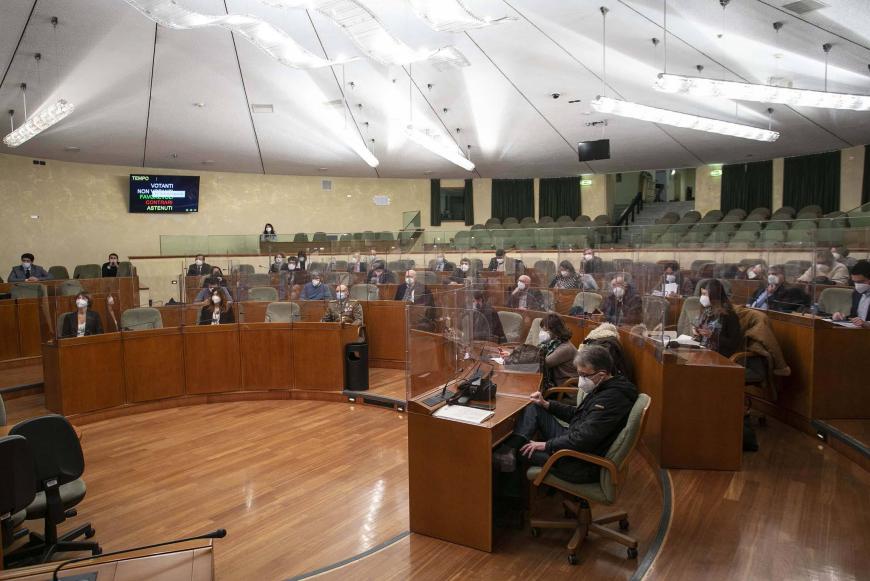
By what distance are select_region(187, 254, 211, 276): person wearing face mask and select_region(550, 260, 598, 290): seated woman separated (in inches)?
289

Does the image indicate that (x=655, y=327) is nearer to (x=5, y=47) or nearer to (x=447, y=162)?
(x=5, y=47)

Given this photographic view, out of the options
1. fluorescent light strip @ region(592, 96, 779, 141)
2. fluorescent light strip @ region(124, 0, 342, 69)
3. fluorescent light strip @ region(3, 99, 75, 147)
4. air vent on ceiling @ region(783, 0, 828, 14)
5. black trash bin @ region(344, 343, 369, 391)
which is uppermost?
air vent on ceiling @ region(783, 0, 828, 14)

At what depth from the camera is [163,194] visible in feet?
47.3

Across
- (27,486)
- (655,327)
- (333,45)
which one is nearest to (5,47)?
(333,45)

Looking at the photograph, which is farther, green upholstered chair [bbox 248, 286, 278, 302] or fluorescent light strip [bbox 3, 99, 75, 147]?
green upholstered chair [bbox 248, 286, 278, 302]

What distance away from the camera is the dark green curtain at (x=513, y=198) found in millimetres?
17578

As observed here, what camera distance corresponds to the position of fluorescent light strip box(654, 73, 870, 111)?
20.9 ft

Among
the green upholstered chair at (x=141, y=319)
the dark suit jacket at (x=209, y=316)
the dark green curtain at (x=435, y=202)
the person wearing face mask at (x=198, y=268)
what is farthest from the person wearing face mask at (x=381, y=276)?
the dark green curtain at (x=435, y=202)

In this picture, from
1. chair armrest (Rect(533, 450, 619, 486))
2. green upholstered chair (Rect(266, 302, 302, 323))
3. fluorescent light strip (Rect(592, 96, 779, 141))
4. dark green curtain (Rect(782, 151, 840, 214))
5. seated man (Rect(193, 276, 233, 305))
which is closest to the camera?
chair armrest (Rect(533, 450, 619, 486))

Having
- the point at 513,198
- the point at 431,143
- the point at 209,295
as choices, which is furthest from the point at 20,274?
the point at 513,198

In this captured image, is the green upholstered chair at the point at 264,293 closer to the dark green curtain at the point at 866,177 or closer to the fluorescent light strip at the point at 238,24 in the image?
the fluorescent light strip at the point at 238,24

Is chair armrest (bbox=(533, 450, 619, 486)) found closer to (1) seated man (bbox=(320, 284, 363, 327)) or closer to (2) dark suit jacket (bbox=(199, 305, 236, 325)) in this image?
(1) seated man (bbox=(320, 284, 363, 327))

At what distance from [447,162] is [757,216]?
785 centimetres

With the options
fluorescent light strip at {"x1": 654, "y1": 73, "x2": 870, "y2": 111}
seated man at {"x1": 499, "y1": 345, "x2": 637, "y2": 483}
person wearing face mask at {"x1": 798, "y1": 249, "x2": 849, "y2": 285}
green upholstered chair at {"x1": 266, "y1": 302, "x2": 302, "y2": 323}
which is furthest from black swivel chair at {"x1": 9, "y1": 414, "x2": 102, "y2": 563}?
fluorescent light strip at {"x1": 654, "y1": 73, "x2": 870, "y2": 111}
